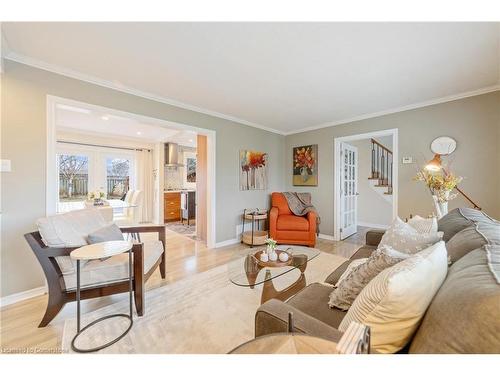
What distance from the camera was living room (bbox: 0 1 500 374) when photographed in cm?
78

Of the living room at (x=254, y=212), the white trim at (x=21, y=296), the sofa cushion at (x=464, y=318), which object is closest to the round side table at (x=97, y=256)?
the living room at (x=254, y=212)

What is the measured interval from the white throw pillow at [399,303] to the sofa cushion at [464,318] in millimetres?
36

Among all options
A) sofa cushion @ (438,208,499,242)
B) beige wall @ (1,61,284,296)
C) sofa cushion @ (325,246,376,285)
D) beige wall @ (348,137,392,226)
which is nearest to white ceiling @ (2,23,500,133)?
beige wall @ (1,61,284,296)

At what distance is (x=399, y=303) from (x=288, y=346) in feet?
1.29

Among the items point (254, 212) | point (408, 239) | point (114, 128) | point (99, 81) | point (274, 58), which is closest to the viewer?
point (408, 239)

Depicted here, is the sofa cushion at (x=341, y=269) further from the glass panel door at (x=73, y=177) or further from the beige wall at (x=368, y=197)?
the glass panel door at (x=73, y=177)

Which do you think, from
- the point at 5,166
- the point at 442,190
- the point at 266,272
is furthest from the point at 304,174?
the point at 5,166

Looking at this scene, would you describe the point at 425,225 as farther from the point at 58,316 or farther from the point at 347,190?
the point at 58,316

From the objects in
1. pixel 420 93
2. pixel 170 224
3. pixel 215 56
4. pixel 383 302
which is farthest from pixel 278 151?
pixel 383 302

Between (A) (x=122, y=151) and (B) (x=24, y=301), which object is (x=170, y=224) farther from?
(B) (x=24, y=301)

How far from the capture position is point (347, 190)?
14.7ft

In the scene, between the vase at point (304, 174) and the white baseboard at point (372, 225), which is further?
the white baseboard at point (372, 225)

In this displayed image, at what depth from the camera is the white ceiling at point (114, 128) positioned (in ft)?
12.3
